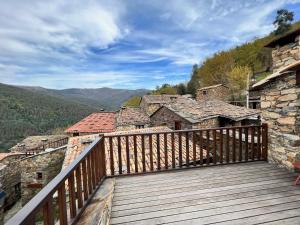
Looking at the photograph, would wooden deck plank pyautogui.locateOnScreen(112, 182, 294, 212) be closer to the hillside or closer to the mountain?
the hillside

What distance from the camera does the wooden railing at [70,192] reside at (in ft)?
4.27

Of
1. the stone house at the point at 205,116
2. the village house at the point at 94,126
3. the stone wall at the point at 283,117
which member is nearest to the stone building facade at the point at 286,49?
the stone wall at the point at 283,117

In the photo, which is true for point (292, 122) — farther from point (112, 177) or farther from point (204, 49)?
point (204, 49)

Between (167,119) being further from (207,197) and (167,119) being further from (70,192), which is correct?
(70,192)

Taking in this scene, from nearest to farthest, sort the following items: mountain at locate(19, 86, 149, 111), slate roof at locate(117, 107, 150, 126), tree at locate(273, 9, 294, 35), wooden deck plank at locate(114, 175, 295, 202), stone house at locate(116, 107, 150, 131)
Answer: wooden deck plank at locate(114, 175, 295, 202) → stone house at locate(116, 107, 150, 131) → slate roof at locate(117, 107, 150, 126) → tree at locate(273, 9, 294, 35) → mountain at locate(19, 86, 149, 111)

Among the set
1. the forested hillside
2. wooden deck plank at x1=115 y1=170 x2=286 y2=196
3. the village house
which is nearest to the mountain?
the forested hillside

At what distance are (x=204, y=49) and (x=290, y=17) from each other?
18259 mm

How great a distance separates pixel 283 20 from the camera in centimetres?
3650

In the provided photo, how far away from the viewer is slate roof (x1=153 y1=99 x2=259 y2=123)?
1382 centimetres

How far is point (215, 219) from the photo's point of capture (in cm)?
229

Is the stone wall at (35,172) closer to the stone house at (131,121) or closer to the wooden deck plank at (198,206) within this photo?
the stone house at (131,121)

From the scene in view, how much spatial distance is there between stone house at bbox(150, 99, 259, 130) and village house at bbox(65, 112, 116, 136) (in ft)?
25.5

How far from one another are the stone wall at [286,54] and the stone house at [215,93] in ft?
74.4

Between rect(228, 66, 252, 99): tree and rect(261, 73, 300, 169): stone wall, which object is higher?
rect(228, 66, 252, 99): tree
